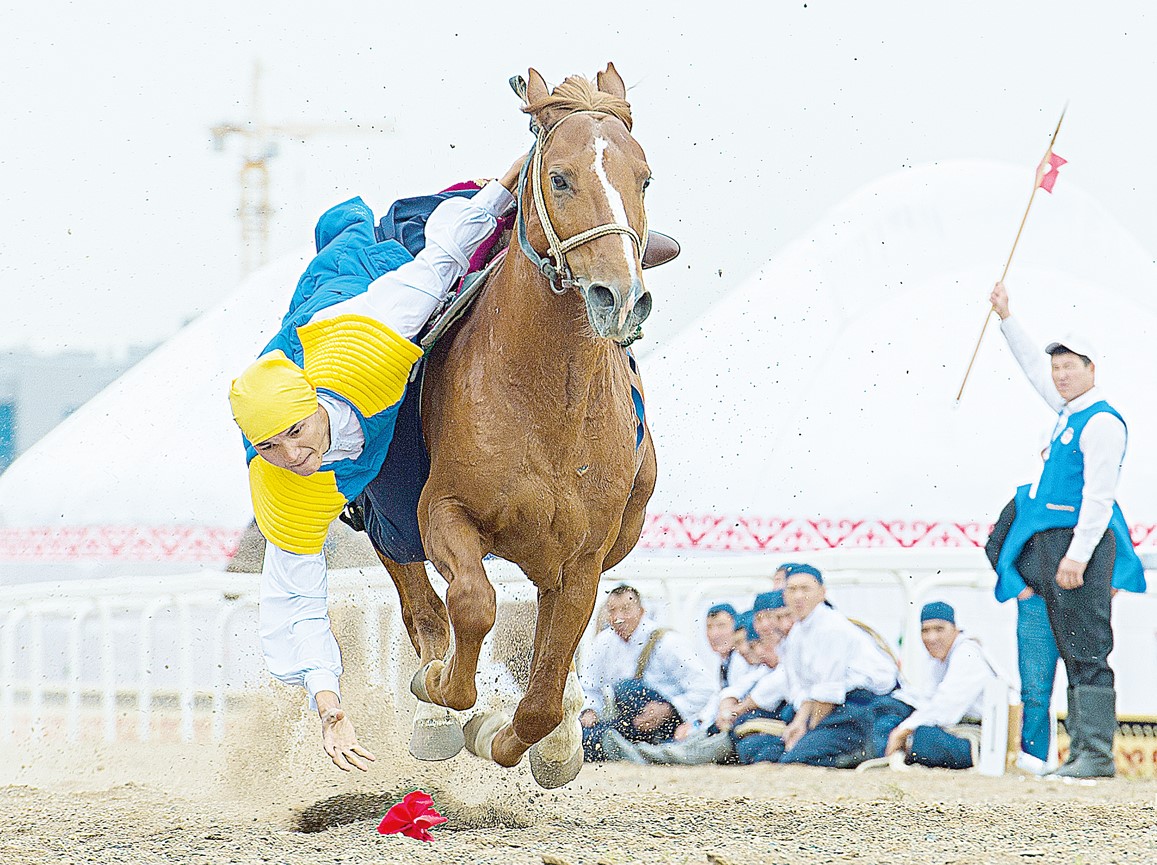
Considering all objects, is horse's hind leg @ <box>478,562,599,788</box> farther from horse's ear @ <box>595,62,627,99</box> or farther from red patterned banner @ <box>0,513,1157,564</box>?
red patterned banner @ <box>0,513,1157,564</box>

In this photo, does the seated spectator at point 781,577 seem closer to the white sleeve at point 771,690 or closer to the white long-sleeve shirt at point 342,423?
the white sleeve at point 771,690

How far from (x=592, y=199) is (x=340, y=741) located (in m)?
1.32

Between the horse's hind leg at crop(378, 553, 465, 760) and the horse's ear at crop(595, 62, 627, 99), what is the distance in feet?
5.65

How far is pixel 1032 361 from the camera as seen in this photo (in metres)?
5.98

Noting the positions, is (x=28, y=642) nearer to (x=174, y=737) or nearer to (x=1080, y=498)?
(x=174, y=737)

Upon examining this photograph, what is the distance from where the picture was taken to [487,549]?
3383mm

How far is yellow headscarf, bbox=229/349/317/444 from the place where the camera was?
312 cm

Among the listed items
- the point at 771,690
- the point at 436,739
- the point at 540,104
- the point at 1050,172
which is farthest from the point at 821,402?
the point at 540,104

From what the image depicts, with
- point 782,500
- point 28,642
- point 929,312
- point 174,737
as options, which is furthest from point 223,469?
point 929,312

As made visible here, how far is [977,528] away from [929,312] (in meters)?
2.63

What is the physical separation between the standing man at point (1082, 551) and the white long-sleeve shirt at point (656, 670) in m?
1.41

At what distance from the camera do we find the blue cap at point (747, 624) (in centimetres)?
614

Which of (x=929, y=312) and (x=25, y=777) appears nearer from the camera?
(x=25, y=777)

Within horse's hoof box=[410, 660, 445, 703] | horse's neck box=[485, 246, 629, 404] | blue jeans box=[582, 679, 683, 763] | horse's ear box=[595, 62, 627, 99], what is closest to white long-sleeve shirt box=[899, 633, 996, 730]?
blue jeans box=[582, 679, 683, 763]
